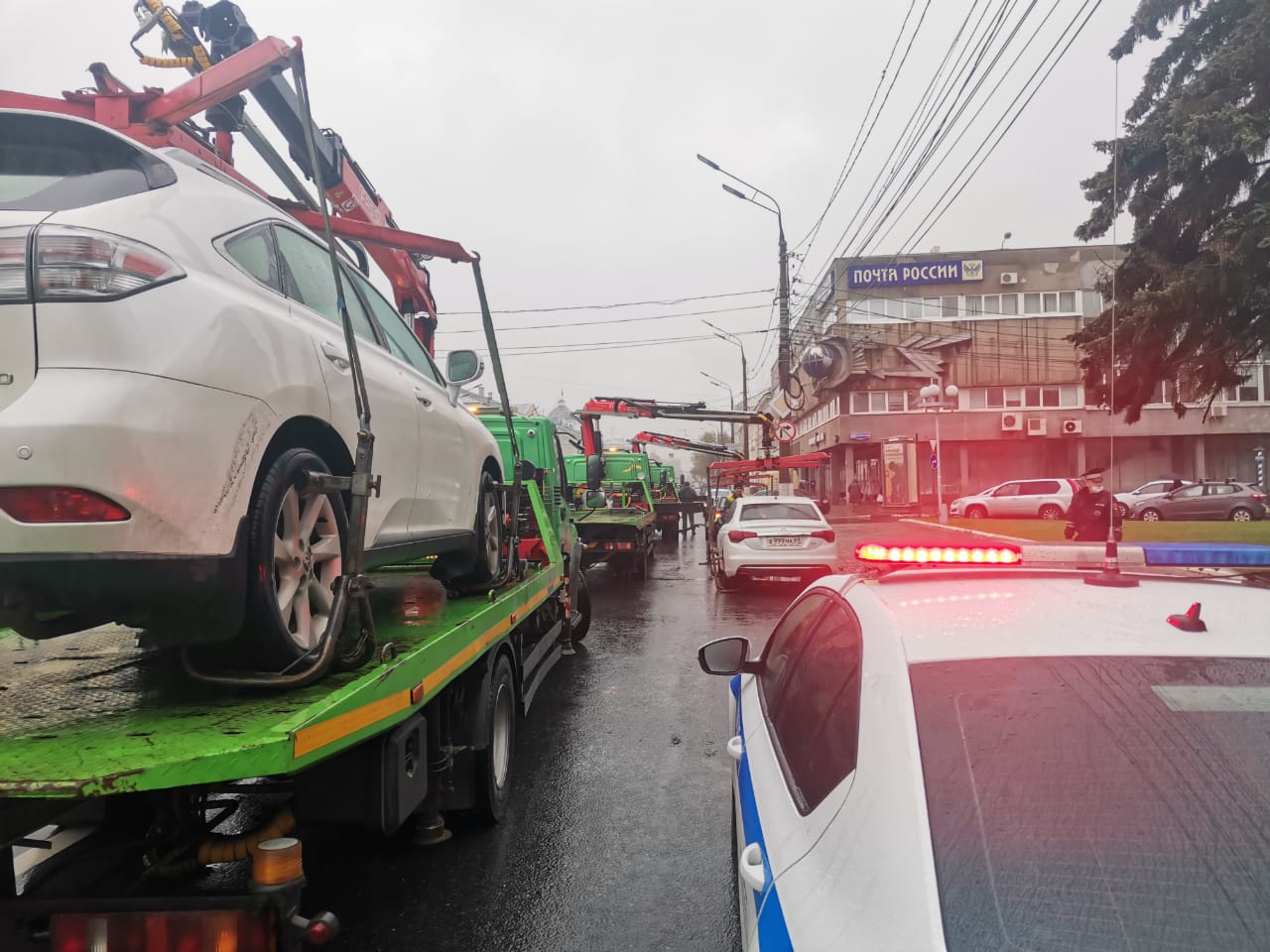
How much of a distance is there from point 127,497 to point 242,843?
0.93 meters

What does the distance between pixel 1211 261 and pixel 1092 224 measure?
3.09 metres

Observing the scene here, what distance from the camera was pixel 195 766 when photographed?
1.93m

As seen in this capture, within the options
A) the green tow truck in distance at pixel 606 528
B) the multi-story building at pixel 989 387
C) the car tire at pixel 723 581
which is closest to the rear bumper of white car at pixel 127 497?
the green tow truck in distance at pixel 606 528

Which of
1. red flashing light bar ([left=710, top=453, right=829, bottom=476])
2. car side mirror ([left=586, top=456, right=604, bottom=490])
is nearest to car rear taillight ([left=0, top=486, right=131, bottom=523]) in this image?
car side mirror ([left=586, top=456, right=604, bottom=490])

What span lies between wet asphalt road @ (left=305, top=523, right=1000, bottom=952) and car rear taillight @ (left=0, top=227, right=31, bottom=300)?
2329 millimetres

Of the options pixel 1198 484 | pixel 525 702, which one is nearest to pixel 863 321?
pixel 1198 484

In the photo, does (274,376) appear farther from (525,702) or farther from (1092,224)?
(1092,224)

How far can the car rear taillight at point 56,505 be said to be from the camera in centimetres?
197

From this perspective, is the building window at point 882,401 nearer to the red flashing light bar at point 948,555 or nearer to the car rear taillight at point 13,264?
the red flashing light bar at point 948,555

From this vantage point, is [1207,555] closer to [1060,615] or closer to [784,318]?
[1060,615]

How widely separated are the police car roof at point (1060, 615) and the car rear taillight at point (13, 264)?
222 centimetres

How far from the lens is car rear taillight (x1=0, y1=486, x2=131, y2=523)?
197 cm

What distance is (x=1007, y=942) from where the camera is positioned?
1252 mm

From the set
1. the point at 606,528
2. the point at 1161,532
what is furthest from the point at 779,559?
the point at 1161,532
